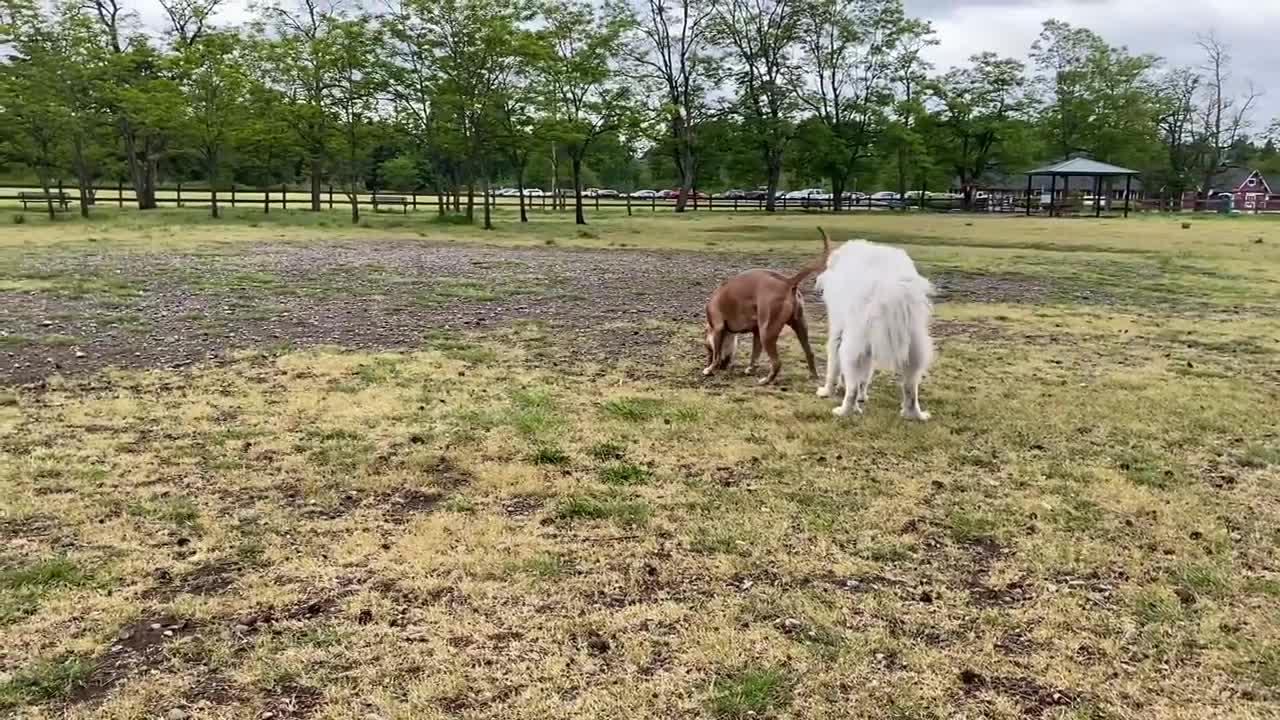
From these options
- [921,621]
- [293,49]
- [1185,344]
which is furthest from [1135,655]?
[293,49]

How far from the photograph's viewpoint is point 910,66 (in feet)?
179

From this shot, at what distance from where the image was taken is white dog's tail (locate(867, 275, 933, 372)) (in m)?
5.30

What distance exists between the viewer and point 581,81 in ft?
99.4

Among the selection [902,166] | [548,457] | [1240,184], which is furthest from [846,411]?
[1240,184]

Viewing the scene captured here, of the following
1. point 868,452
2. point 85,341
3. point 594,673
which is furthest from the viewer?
point 85,341

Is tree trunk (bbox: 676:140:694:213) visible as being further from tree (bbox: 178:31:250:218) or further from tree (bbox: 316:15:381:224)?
tree (bbox: 178:31:250:218)

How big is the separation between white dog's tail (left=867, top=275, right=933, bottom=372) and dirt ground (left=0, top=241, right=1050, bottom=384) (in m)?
2.65

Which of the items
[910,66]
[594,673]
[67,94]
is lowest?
[594,673]

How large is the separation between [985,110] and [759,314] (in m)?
54.7

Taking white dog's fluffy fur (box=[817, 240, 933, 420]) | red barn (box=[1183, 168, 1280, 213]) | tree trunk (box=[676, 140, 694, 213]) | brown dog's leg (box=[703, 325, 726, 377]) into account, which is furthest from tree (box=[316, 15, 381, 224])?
red barn (box=[1183, 168, 1280, 213])

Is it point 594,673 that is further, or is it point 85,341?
point 85,341

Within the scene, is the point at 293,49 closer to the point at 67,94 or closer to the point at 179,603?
the point at 67,94

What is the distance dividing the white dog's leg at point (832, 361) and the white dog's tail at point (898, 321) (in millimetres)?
575

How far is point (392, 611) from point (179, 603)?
784 mm
